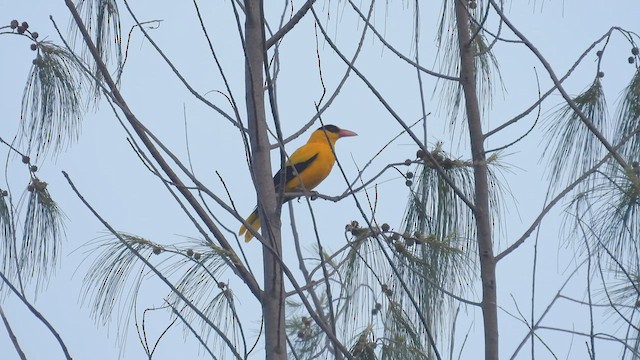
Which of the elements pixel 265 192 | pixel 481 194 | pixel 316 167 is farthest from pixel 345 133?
pixel 265 192

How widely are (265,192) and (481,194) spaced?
0.71 meters

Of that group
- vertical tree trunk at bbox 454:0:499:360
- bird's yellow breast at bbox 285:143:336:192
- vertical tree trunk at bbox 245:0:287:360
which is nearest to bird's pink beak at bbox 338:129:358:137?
bird's yellow breast at bbox 285:143:336:192

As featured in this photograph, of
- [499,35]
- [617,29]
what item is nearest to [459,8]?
[499,35]

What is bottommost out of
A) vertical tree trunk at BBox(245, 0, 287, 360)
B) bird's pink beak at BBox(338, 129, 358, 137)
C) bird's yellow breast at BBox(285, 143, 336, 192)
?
vertical tree trunk at BBox(245, 0, 287, 360)

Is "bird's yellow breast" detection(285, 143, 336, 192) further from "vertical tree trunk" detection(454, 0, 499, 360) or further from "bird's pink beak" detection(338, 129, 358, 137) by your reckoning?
"vertical tree trunk" detection(454, 0, 499, 360)

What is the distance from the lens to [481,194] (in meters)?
2.44

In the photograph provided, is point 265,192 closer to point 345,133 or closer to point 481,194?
point 481,194

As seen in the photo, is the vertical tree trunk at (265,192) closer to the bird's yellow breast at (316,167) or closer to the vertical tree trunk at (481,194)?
the vertical tree trunk at (481,194)

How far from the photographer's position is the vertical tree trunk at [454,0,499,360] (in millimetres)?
2263

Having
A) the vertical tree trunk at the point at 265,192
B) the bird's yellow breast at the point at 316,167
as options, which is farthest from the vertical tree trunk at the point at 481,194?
the bird's yellow breast at the point at 316,167

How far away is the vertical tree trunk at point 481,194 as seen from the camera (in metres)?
2.26

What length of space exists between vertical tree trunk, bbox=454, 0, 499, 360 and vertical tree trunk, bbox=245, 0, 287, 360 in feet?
1.69

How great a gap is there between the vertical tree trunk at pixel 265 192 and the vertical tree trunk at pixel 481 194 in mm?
516

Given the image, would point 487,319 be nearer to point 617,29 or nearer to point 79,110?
point 617,29
